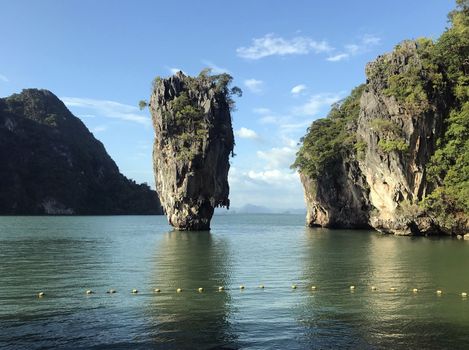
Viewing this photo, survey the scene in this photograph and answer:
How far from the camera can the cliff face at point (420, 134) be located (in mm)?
42656

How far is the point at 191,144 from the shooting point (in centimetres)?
5878

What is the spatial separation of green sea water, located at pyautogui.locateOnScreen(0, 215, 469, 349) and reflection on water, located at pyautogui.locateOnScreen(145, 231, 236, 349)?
0.04m

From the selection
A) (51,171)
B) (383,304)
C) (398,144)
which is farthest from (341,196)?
(51,171)

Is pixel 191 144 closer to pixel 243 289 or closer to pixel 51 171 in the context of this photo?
pixel 243 289

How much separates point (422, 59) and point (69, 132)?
566ft

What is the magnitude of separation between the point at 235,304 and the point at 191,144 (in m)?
45.1

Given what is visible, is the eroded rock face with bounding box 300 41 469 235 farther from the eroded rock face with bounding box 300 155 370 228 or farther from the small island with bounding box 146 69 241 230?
the small island with bounding box 146 69 241 230

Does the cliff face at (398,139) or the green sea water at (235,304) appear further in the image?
the cliff face at (398,139)

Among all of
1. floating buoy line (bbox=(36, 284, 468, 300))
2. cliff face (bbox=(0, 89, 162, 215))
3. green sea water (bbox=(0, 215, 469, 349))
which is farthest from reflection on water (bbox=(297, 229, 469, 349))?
cliff face (bbox=(0, 89, 162, 215))

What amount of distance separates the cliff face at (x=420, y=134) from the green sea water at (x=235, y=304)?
57.6ft

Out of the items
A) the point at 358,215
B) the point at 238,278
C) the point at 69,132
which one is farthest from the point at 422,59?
the point at 69,132

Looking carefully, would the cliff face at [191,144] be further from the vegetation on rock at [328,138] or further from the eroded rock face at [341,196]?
the eroded rock face at [341,196]

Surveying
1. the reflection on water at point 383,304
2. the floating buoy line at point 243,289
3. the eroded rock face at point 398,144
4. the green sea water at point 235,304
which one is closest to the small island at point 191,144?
the eroded rock face at point 398,144

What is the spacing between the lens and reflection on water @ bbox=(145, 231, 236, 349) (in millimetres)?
11037
